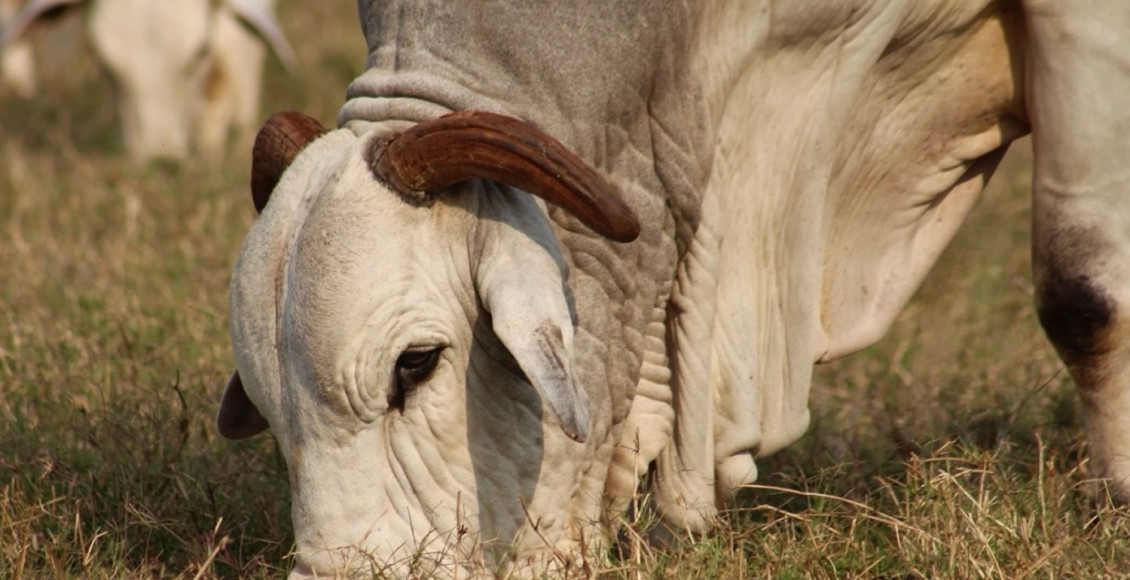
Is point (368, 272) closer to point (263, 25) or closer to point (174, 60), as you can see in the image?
point (174, 60)

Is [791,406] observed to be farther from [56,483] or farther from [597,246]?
[56,483]

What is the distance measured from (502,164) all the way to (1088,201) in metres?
1.42

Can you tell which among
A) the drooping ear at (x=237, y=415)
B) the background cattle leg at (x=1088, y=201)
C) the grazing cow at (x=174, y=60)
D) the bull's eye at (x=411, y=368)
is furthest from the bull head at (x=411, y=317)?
the grazing cow at (x=174, y=60)

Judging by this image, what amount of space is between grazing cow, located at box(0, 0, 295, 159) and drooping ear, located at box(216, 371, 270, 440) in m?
4.34

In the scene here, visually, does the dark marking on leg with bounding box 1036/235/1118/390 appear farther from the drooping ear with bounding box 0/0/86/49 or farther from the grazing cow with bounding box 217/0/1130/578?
the drooping ear with bounding box 0/0/86/49

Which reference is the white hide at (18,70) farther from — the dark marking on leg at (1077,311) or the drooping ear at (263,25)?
the dark marking on leg at (1077,311)

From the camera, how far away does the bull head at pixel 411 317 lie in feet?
9.78

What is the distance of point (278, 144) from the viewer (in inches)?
130

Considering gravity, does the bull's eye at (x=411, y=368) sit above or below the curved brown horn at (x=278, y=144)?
below

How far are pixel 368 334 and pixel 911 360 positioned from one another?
2639 millimetres

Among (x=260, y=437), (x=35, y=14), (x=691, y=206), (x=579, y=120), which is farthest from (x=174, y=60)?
(x=579, y=120)

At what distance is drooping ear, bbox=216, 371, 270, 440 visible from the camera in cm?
347

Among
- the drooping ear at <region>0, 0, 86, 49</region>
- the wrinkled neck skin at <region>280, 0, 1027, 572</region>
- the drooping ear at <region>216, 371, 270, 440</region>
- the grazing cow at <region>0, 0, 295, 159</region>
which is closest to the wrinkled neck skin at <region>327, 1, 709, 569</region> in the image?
the wrinkled neck skin at <region>280, 0, 1027, 572</region>

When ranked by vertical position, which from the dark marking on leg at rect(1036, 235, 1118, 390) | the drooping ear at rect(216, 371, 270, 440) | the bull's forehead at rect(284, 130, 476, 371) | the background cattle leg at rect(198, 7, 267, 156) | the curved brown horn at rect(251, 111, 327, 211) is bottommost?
the background cattle leg at rect(198, 7, 267, 156)
